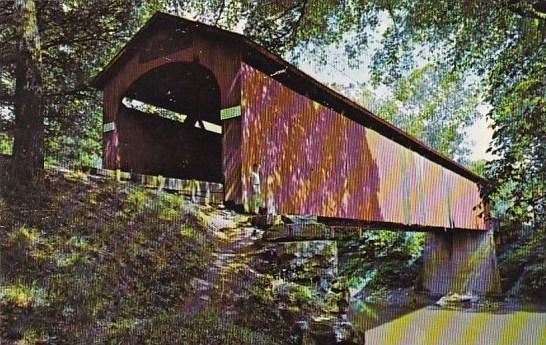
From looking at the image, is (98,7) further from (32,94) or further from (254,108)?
(254,108)

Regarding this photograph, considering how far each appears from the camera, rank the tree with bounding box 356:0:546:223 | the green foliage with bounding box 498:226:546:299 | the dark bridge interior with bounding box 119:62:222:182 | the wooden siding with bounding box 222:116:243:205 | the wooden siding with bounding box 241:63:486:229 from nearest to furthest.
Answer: the tree with bounding box 356:0:546:223 < the wooden siding with bounding box 222:116:243:205 < the wooden siding with bounding box 241:63:486:229 < the dark bridge interior with bounding box 119:62:222:182 < the green foliage with bounding box 498:226:546:299

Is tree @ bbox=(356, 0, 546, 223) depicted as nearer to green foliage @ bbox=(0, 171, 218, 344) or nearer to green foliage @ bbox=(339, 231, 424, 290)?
green foliage @ bbox=(0, 171, 218, 344)

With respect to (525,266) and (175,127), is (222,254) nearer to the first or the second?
(175,127)

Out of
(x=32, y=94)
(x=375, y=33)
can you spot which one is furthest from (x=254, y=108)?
(x=375, y=33)

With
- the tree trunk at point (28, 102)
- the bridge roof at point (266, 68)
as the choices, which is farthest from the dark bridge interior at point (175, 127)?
the tree trunk at point (28, 102)

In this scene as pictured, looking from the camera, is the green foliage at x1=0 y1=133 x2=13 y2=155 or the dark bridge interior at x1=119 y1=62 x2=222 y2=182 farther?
the dark bridge interior at x1=119 y1=62 x2=222 y2=182

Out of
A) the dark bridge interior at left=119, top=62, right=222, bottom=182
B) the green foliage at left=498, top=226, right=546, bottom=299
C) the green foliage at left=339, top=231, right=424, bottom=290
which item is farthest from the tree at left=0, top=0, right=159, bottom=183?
the green foliage at left=339, top=231, right=424, bottom=290

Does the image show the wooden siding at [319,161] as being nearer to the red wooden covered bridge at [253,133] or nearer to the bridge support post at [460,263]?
the red wooden covered bridge at [253,133]
